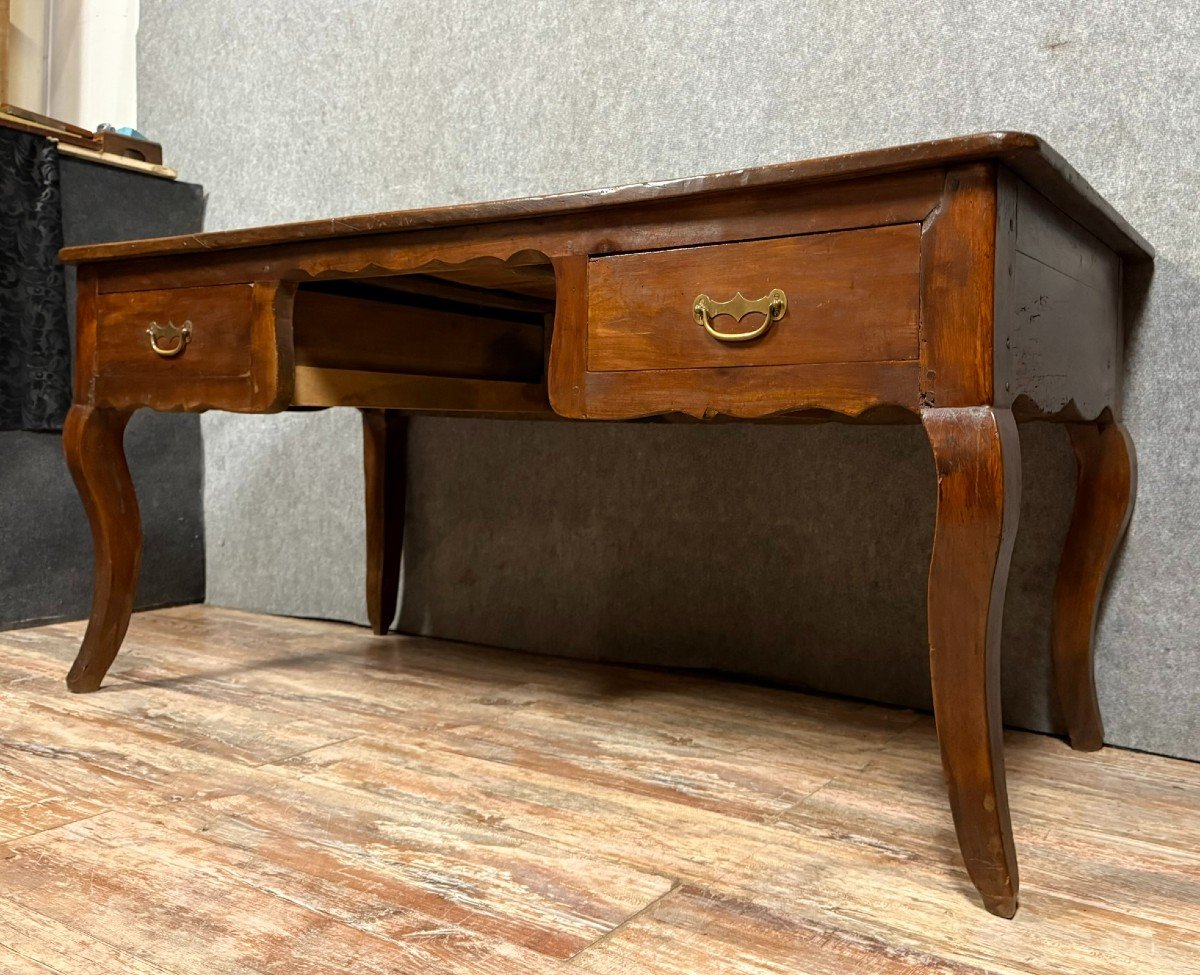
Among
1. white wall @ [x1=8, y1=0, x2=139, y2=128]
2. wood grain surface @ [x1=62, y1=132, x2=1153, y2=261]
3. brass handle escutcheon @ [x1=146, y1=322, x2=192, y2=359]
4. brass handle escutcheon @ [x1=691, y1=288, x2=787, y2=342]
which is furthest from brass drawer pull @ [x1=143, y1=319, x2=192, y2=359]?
white wall @ [x1=8, y1=0, x2=139, y2=128]

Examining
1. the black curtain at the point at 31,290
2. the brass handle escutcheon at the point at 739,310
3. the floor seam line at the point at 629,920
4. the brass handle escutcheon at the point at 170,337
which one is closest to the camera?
the floor seam line at the point at 629,920

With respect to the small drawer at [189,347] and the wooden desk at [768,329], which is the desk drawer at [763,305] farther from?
the small drawer at [189,347]

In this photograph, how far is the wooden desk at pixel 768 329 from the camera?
3.09 feet

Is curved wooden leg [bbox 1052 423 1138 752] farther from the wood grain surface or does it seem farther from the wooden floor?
the wood grain surface

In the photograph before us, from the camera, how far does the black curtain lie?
2053 millimetres

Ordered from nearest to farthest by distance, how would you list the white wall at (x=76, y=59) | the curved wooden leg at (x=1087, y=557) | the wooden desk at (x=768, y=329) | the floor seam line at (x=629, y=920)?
the floor seam line at (x=629, y=920)
the wooden desk at (x=768, y=329)
the curved wooden leg at (x=1087, y=557)
the white wall at (x=76, y=59)

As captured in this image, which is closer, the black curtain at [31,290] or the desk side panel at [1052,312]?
the desk side panel at [1052,312]

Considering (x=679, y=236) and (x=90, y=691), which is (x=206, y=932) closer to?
(x=679, y=236)

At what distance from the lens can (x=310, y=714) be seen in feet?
5.05

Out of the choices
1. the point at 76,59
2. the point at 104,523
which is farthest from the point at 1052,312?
the point at 76,59

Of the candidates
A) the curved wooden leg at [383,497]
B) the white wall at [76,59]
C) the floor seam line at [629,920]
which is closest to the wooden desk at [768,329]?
the floor seam line at [629,920]

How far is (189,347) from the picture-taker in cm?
150

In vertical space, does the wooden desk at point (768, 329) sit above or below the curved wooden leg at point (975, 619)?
above

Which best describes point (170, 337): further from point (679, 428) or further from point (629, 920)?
point (629, 920)
